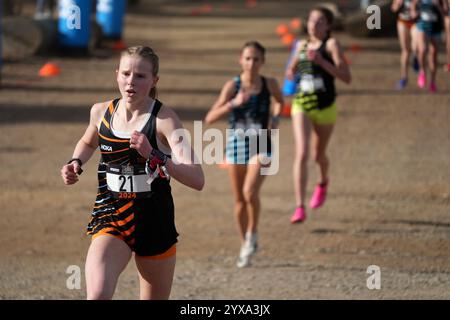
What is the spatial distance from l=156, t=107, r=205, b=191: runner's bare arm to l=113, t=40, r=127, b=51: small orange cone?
703 inches

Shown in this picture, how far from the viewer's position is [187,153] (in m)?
5.59

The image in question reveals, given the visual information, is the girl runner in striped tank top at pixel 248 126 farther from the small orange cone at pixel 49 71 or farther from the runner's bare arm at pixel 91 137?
the small orange cone at pixel 49 71

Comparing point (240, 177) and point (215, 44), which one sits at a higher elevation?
point (215, 44)

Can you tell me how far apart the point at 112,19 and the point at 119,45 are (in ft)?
2.82

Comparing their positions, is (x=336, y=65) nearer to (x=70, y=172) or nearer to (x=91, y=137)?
(x=91, y=137)

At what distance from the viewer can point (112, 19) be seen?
952 inches

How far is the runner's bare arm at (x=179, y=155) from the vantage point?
5.48 m

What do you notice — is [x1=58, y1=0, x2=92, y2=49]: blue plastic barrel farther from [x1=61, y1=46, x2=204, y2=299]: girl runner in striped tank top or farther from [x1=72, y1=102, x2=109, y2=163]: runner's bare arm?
[x1=61, y1=46, x2=204, y2=299]: girl runner in striped tank top

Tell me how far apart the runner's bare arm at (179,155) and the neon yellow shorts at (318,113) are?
188 inches

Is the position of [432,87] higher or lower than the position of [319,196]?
higher

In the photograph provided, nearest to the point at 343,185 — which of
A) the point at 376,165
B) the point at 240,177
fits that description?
the point at 376,165

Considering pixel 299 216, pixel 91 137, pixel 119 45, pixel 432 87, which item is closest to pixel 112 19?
pixel 119 45

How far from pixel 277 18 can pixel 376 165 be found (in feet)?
58.5
